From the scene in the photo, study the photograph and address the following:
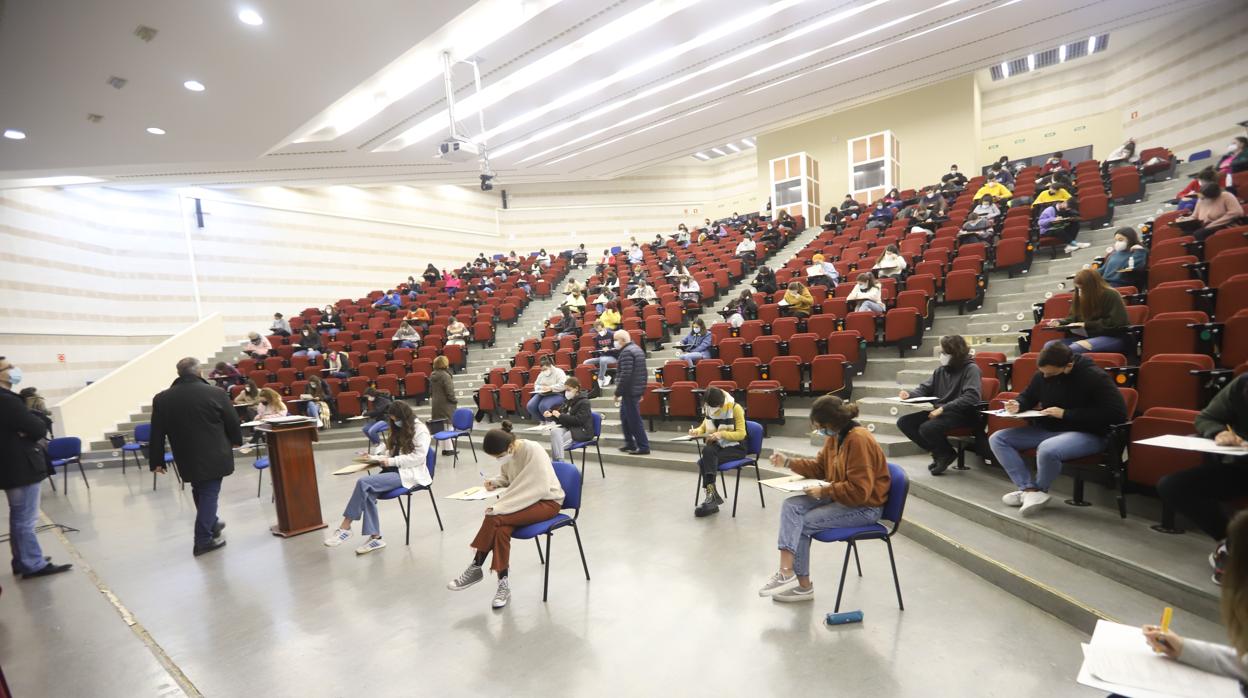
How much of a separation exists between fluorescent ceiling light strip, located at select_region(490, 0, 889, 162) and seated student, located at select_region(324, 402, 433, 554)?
28.7 ft

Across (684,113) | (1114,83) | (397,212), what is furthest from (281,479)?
(1114,83)

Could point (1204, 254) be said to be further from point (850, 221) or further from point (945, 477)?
point (850, 221)

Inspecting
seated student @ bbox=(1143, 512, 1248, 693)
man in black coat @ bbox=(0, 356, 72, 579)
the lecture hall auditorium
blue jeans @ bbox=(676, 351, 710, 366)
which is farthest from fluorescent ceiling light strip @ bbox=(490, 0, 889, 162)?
man in black coat @ bbox=(0, 356, 72, 579)

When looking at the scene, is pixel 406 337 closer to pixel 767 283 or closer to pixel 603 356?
pixel 603 356

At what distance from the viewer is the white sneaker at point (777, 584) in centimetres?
292

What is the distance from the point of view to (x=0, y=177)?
872cm

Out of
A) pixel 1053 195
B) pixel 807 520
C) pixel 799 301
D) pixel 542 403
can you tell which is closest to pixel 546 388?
pixel 542 403

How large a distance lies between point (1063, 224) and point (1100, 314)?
3895mm

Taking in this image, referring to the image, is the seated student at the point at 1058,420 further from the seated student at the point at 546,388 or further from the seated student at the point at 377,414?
the seated student at the point at 377,414

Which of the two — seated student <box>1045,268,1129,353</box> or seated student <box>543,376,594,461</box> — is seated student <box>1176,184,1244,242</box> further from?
seated student <box>543,376,594,461</box>

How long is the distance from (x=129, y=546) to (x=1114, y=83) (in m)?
20.4

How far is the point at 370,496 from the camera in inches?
166

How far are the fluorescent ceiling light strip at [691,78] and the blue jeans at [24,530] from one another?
412 inches

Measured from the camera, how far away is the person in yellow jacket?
9.30 m
